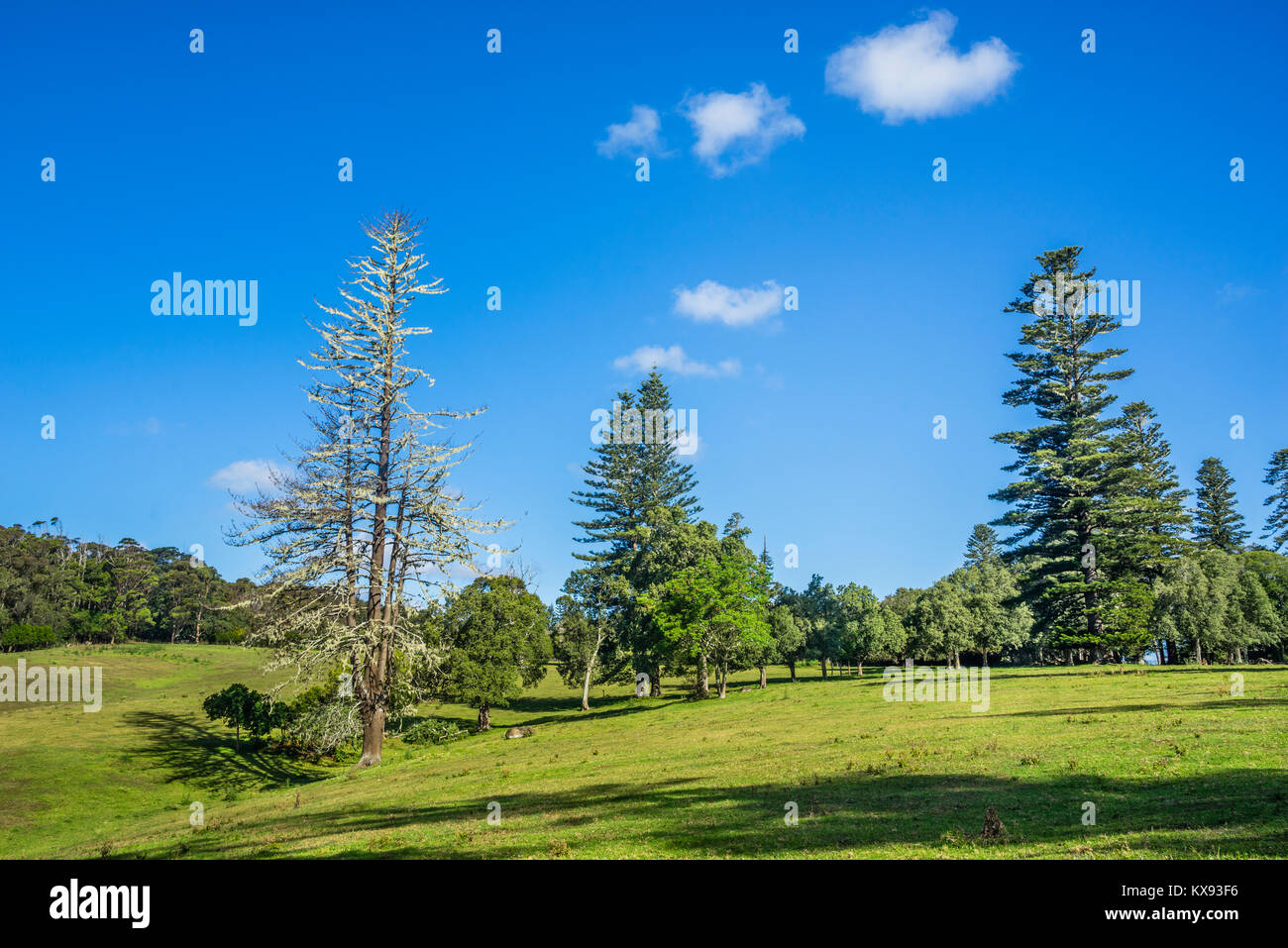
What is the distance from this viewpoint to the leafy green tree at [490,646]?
2008 inches

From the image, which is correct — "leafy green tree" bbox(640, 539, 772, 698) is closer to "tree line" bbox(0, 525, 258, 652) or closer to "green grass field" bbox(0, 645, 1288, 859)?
"green grass field" bbox(0, 645, 1288, 859)

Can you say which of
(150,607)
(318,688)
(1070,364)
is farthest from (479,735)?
(150,607)

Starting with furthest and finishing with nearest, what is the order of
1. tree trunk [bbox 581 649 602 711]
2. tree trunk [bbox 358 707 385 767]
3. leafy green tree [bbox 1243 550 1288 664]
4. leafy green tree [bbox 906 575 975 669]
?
tree trunk [bbox 581 649 602 711] → leafy green tree [bbox 906 575 975 669] → leafy green tree [bbox 1243 550 1288 664] → tree trunk [bbox 358 707 385 767]

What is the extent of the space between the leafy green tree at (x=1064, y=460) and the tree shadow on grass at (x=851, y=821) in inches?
1527

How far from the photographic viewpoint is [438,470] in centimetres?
3509

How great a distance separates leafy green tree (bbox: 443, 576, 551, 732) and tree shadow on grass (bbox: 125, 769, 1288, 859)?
32542 millimetres

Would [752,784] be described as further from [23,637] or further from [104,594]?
[104,594]

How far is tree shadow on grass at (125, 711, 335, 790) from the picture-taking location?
38062 millimetres

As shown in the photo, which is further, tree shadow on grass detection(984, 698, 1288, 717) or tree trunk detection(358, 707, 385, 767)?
tree trunk detection(358, 707, 385, 767)

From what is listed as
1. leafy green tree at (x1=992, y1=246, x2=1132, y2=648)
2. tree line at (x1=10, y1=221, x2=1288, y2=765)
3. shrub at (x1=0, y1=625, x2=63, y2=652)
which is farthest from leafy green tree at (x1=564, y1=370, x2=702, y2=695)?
shrub at (x1=0, y1=625, x2=63, y2=652)

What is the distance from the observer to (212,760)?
41.9m

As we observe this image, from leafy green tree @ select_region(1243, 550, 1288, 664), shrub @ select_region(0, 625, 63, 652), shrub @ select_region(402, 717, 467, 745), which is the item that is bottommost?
shrub @ select_region(402, 717, 467, 745)

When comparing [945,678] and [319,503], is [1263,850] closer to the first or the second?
[319,503]
